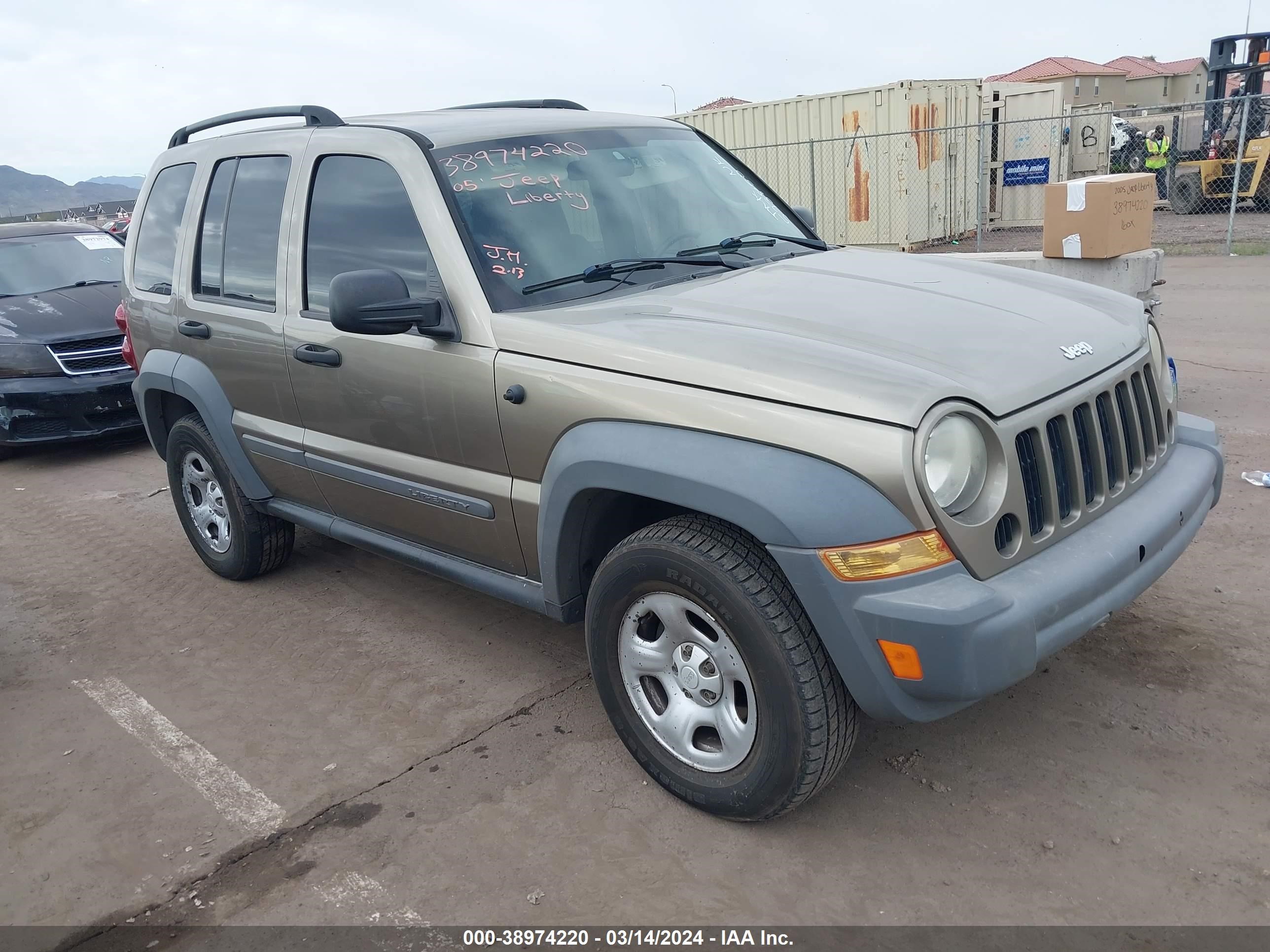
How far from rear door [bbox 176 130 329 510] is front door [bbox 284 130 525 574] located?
0.39 feet

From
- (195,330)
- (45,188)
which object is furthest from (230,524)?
(45,188)

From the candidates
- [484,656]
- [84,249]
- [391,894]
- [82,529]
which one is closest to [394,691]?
[484,656]

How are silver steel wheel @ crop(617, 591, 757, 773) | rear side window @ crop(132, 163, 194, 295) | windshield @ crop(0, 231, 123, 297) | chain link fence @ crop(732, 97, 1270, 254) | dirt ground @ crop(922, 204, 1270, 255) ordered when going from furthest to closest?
chain link fence @ crop(732, 97, 1270, 254) < dirt ground @ crop(922, 204, 1270, 255) < windshield @ crop(0, 231, 123, 297) < rear side window @ crop(132, 163, 194, 295) < silver steel wheel @ crop(617, 591, 757, 773)

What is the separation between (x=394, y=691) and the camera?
393 cm

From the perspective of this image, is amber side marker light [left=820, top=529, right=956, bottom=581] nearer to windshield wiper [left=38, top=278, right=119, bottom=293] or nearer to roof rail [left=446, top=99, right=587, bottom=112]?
Answer: roof rail [left=446, top=99, right=587, bottom=112]

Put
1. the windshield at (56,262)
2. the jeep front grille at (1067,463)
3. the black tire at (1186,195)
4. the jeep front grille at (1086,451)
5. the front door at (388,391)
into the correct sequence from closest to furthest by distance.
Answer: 1. the jeep front grille at (1067,463)
2. the jeep front grille at (1086,451)
3. the front door at (388,391)
4. the windshield at (56,262)
5. the black tire at (1186,195)

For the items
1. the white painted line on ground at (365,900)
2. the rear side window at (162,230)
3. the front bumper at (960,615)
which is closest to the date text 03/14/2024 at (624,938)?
the white painted line on ground at (365,900)

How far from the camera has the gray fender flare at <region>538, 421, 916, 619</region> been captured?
7.98 feet

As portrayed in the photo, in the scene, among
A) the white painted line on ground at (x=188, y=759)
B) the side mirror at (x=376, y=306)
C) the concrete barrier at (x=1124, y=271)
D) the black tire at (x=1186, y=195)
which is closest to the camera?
the side mirror at (x=376, y=306)

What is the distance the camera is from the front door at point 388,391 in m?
3.33

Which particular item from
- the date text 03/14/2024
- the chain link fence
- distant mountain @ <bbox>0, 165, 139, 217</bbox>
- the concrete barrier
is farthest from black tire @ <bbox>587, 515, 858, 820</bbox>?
distant mountain @ <bbox>0, 165, 139, 217</bbox>

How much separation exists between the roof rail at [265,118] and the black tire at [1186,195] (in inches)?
786

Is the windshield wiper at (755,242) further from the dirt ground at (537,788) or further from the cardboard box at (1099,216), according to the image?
the cardboard box at (1099,216)

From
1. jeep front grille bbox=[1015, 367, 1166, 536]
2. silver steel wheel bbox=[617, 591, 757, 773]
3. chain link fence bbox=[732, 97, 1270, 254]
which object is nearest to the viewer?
jeep front grille bbox=[1015, 367, 1166, 536]
